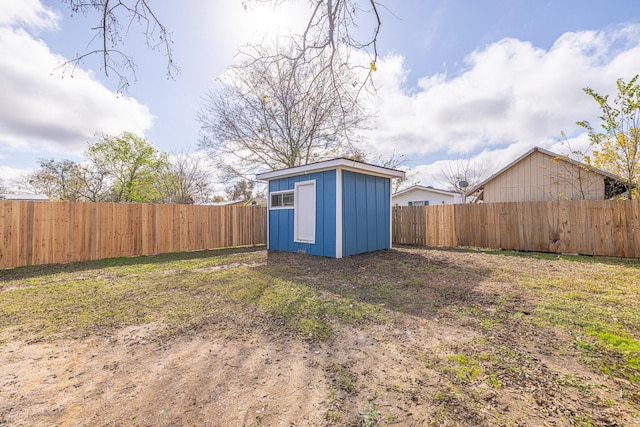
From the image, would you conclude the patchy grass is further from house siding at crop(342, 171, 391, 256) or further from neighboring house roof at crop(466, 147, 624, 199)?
neighboring house roof at crop(466, 147, 624, 199)

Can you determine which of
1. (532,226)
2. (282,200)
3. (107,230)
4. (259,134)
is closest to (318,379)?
(282,200)

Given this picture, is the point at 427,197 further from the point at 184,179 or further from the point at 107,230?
the point at 184,179

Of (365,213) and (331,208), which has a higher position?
(331,208)

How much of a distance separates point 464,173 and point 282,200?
22.0 m

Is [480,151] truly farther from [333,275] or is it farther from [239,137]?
[333,275]

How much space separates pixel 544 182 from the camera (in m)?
10.3

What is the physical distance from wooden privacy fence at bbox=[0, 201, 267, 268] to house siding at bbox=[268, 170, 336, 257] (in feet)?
8.51

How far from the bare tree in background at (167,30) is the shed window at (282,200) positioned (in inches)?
187

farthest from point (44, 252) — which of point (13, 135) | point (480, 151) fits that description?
point (480, 151)

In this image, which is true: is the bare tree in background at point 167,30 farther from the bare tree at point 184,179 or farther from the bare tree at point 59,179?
the bare tree at point 59,179

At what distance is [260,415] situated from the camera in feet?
4.53

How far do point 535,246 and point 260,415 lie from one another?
877 cm

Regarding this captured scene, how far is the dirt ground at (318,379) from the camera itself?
4.48ft

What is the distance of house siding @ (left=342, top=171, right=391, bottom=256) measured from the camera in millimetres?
Answer: 6531
